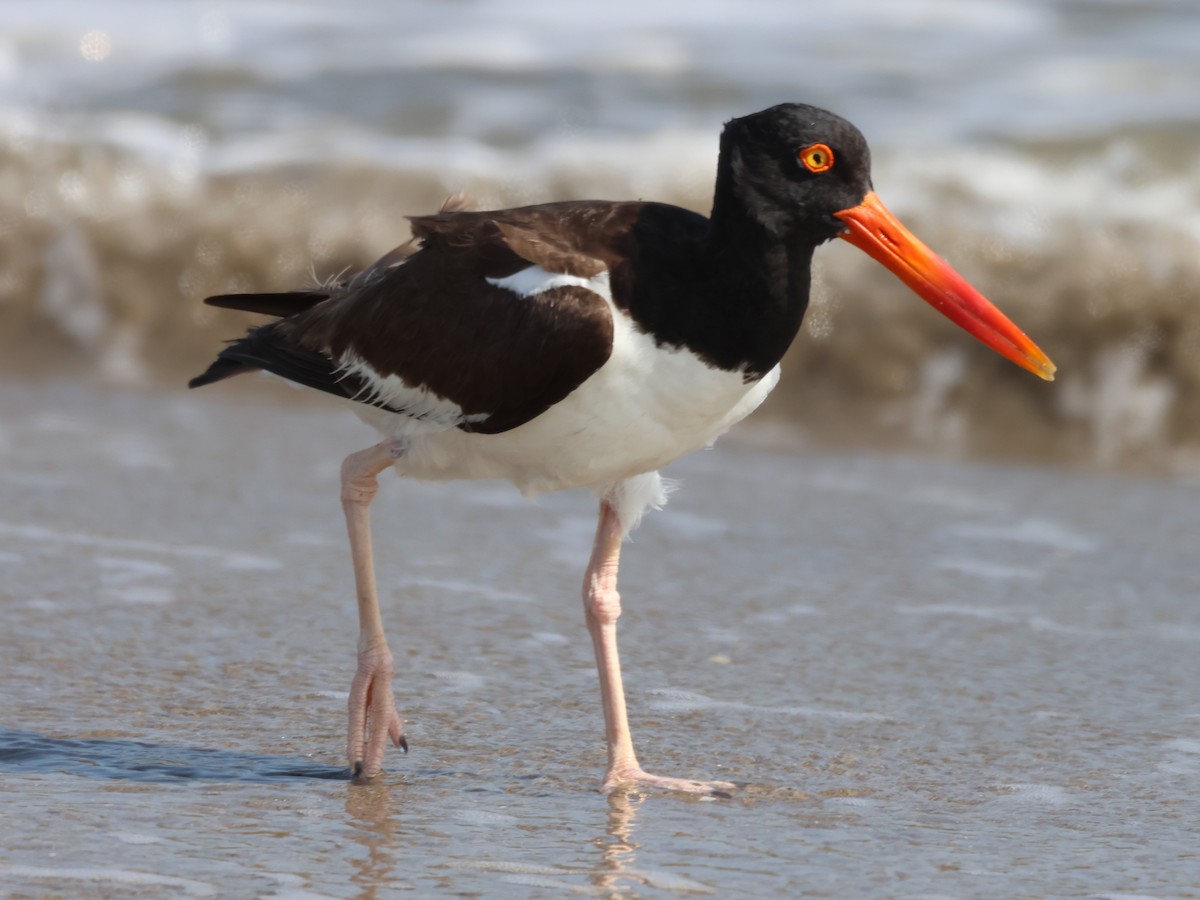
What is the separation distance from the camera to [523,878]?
9.61ft

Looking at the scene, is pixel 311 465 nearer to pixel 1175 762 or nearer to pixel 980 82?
pixel 1175 762

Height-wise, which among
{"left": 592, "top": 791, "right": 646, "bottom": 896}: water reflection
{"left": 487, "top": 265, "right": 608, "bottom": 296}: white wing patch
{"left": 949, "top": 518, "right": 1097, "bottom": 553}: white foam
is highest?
{"left": 487, "top": 265, "right": 608, "bottom": 296}: white wing patch

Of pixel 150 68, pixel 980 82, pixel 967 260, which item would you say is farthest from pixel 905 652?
pixel 150 68

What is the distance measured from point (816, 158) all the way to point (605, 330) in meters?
0.54

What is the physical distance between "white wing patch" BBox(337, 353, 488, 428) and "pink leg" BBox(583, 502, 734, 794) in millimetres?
501

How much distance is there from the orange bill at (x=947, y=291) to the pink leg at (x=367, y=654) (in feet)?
3.65

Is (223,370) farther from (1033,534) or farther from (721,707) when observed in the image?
(1033,534)

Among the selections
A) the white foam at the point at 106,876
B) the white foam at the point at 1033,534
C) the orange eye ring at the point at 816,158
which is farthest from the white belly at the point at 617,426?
the white foam at the point at 1033,534

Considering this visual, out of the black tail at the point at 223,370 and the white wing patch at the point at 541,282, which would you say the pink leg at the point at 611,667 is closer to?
the white wing patch at the point at 541,282

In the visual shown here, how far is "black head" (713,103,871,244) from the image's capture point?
3.46m

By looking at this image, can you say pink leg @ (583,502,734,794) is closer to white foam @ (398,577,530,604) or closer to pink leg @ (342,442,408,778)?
pink leg @ (342,442,408,778)

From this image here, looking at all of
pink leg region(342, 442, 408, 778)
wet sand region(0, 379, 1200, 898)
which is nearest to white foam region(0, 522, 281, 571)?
wet sand region(0, 379, 1200, 898)

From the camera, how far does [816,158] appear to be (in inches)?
137

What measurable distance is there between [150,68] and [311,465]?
15.9 ft
